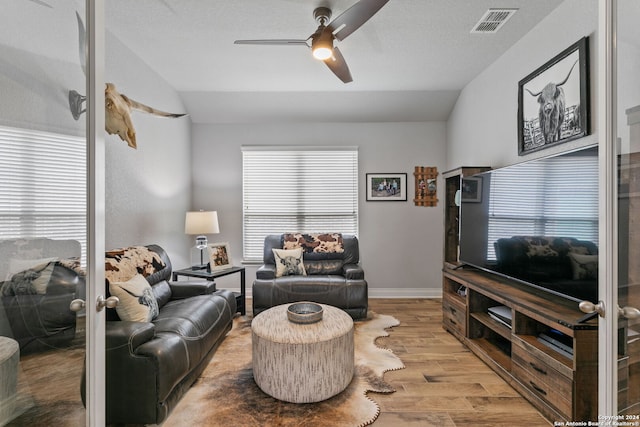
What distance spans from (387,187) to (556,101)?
2.36 meters

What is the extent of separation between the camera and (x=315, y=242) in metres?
4.09

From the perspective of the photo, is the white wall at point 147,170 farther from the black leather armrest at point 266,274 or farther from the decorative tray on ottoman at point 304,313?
the decorative tray on ottoman at point 304,313

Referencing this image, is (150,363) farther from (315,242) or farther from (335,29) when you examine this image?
(315,242)

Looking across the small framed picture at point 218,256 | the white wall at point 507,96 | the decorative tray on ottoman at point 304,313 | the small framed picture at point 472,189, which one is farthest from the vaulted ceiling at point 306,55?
the decorative tray on ottoman at point 304,313

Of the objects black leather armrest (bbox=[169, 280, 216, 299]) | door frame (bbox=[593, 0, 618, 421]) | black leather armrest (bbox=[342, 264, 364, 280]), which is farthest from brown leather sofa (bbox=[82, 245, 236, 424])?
door frame (bbox=[593, 0, 618, 421])

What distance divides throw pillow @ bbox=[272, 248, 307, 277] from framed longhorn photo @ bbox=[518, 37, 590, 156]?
2640 mm

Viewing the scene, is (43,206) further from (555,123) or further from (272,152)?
(272,152)

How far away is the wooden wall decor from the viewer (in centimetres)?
449

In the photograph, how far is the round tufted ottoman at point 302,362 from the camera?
196 cm

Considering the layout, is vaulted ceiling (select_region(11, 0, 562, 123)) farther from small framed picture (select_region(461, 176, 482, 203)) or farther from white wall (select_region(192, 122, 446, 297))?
small framed picture (select_region(461, 176, 482, 203))

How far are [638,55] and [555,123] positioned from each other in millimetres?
1632

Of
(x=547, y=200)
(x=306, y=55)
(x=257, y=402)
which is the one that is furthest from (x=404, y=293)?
(x=306, y=55)

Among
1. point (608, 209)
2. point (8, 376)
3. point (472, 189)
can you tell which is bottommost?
point (8, 376)

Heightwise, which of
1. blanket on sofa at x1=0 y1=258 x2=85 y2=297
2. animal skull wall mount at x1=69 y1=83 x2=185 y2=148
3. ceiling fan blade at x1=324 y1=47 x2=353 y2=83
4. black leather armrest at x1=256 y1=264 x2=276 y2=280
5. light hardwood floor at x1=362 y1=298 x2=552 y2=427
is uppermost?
ceiling fan blade at x1=324 y1=47 x2=353 y2=83
